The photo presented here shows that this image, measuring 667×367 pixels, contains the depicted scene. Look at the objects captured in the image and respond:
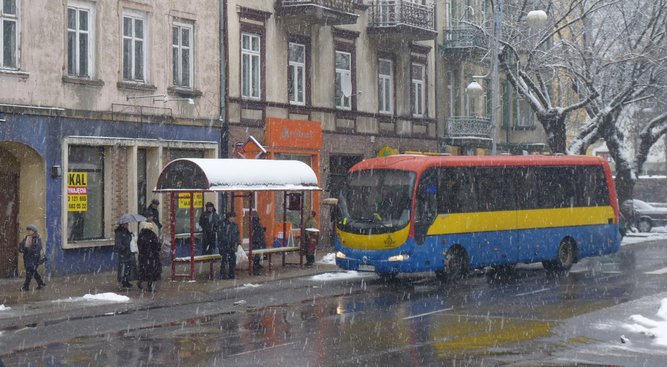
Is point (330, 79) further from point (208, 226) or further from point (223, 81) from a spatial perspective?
point (208, 226)

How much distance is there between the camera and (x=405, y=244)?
923 inches

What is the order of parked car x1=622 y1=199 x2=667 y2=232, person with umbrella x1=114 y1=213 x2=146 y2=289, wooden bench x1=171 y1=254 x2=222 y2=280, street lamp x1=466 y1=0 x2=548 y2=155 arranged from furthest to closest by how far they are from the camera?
parked car x1=622 y1=199 x2=667 y2=232, street lamp x1=466 y1=0 x2=548 y2=155, wooden bench x1=171 y1=254 x2=222 y2=280, person with umbrella x1=114 y1=213 x2=146 y2=289

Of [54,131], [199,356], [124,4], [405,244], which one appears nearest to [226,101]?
[124,4]

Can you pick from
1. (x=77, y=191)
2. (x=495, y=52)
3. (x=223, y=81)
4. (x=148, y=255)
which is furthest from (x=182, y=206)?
(x=495, y=52)

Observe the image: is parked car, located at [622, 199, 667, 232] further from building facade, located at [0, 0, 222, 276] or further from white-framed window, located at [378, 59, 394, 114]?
building facade, located at [0, 0, 222, 276]

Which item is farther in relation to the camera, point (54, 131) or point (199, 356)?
point (54, 131)

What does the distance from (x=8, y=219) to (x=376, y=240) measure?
842 cm

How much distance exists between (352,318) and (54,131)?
1060 cm

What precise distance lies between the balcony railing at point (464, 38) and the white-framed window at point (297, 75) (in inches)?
337

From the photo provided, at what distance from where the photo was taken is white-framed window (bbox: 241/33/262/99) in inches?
1233

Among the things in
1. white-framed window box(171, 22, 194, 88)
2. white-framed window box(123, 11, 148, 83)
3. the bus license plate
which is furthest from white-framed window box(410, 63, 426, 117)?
the bus license plate

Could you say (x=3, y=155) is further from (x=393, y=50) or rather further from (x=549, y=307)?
(x=393, y=50)

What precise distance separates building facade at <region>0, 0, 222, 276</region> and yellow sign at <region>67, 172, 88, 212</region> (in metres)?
0.03

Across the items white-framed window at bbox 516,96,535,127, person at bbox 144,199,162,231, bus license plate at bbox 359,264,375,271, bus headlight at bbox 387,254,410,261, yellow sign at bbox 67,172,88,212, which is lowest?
bus license plate at bbox 359,264,375,271
